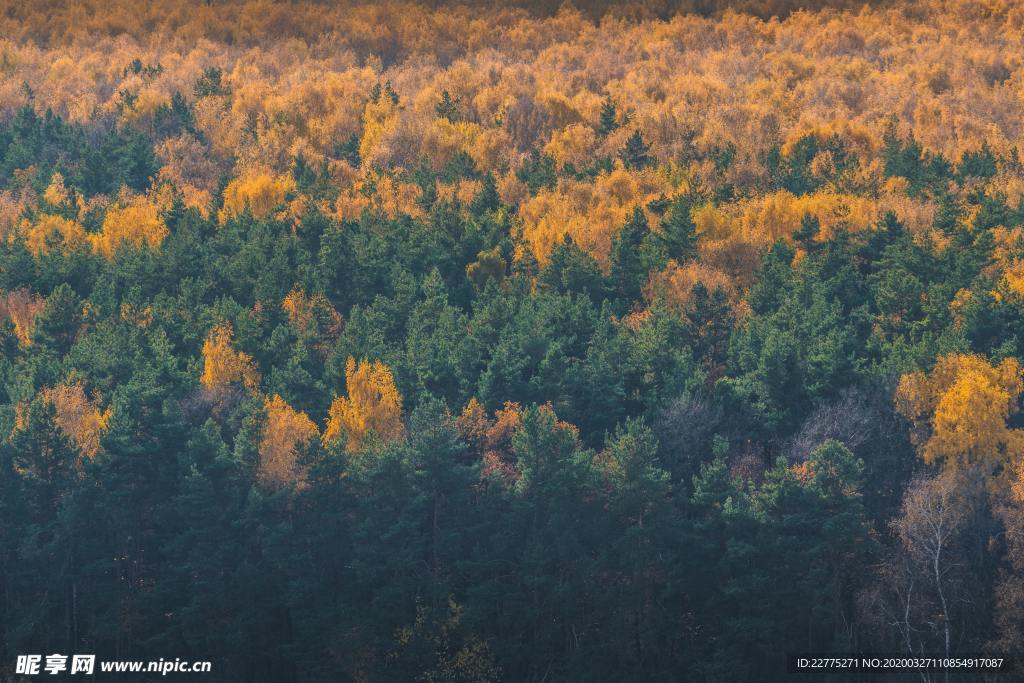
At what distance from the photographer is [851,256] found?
77.5 meters

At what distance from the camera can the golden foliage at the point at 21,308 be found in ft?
260

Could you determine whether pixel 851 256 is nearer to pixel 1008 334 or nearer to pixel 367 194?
pixel 1008 334

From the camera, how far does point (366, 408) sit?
6762cm

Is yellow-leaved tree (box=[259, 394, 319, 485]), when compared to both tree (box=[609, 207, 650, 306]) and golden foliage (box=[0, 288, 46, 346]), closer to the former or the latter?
golden foliage (box=[0, 288, 46, 346])

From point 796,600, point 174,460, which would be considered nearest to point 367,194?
point 174,460

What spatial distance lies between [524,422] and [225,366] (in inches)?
631

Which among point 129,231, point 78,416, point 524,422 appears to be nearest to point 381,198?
point 129,231

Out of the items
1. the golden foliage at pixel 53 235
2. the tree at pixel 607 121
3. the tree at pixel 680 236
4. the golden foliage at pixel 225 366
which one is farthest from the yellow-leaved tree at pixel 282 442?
the tree at pixel 607 121

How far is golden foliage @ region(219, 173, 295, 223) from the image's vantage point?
98688 millimetres

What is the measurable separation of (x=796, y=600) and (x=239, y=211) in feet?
165

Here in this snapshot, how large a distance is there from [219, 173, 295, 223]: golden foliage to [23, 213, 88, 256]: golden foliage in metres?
7.88

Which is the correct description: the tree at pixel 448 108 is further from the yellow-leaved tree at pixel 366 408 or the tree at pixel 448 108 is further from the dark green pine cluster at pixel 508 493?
the yellow-leaved tree at pixel 366 408

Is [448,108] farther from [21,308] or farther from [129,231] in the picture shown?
[21,308]

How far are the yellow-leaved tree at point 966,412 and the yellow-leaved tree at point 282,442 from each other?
22.1 metres
